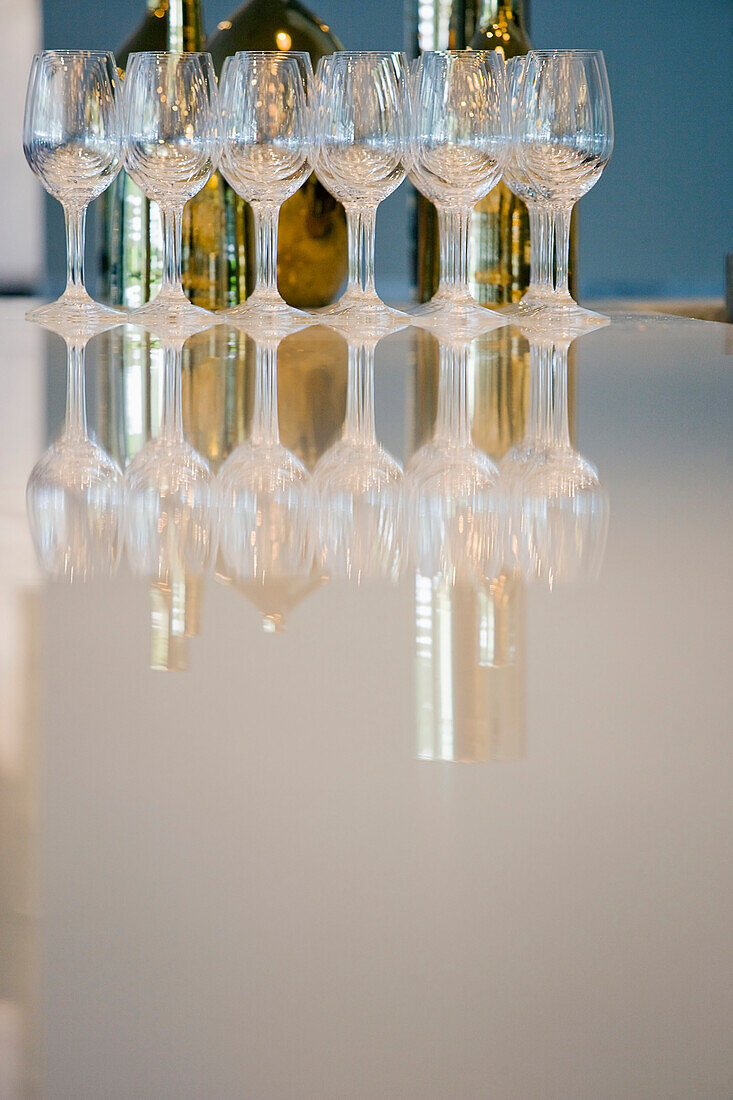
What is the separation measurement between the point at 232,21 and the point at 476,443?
2.15ft

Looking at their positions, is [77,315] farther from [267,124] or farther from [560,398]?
[560,398]

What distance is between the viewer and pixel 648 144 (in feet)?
8.34

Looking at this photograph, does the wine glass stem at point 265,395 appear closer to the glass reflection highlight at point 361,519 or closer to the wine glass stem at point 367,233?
the glass reflection highlight at point 361,519

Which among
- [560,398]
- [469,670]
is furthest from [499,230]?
[469,670]

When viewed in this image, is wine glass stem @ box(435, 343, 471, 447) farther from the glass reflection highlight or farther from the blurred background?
the blurred background

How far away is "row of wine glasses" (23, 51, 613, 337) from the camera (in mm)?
748

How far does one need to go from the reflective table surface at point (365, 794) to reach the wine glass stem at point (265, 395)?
3.6 inches

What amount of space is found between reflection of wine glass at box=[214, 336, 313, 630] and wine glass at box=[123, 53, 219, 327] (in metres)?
0.35

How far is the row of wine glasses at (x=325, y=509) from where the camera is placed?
0.85 ft

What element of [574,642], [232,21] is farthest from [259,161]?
[574,642]

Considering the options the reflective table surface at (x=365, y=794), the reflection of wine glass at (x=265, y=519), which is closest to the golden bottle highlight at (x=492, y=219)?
the reflection of wine glass at (x=265, y=519)

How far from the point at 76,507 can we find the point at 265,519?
0.04 meters

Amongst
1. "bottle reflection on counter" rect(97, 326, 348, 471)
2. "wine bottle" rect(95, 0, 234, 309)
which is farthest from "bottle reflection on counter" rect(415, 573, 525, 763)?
"wine bottle" rect(95, 0, 234, 309)

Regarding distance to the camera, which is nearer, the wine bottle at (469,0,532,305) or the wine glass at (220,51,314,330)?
the wine glass at (220,51,314,330)
